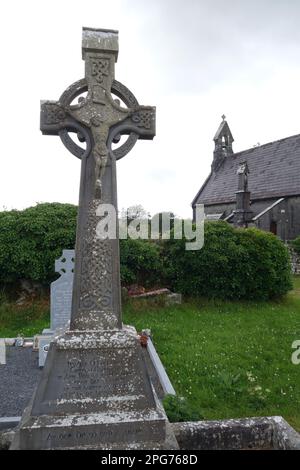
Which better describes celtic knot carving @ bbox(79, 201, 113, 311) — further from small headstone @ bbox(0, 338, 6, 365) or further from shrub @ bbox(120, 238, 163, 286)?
shrub @ bbox(120, 238, 163, 286)

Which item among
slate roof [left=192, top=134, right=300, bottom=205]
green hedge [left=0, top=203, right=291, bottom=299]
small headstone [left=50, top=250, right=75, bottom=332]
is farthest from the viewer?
slate roof [left=192, top=134, right=300, bottom=205]

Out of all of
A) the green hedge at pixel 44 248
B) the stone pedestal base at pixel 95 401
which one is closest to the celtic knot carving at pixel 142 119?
the stone pedestal base at pixel 95 401

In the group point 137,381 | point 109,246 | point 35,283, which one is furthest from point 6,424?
point 35,283

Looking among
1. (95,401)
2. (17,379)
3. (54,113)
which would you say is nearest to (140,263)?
(17,379)

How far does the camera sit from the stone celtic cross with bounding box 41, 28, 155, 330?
10.3ft

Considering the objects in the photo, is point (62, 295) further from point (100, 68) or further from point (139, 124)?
point (100, 68)

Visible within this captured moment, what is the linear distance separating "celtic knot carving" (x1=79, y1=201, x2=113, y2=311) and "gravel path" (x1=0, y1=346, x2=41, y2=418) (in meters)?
2.55

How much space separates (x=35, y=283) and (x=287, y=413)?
301 inches

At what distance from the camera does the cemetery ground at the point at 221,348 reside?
185 inches

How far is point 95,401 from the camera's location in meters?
2.81

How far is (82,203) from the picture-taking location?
3.21 metres

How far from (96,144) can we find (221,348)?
5.05 metres

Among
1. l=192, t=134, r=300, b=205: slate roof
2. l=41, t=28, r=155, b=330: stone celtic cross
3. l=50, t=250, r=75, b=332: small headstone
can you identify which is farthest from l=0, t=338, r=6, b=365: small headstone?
l=192, t=134, r=300, b=205: slate roof

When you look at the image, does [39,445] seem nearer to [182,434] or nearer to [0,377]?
[182,434]
